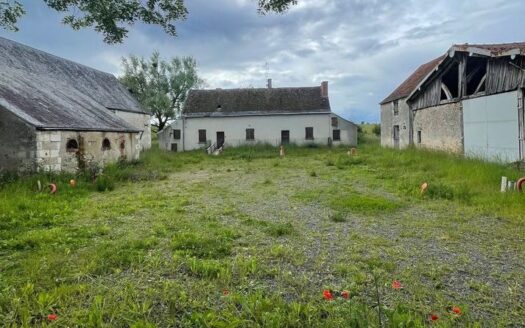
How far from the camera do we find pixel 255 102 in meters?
32.6

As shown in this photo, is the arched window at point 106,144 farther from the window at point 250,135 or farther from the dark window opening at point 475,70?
the window at point 250,135

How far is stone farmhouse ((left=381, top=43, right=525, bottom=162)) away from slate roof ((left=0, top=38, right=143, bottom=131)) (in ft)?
50.3

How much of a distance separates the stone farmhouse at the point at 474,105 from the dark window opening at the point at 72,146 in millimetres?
15400

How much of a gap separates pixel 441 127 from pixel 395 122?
746cm

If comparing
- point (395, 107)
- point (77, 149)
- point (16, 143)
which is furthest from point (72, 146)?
point (395, 107)

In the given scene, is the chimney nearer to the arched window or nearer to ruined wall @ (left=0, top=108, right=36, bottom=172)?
the arched window

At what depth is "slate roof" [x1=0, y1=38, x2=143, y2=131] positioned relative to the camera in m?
12.7

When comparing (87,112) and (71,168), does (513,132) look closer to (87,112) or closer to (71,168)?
(71,168)

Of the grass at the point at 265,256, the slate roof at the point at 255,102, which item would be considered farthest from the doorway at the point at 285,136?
the grass at the point at 265,256

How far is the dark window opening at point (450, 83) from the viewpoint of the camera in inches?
646

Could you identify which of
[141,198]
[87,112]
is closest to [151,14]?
[141,198]

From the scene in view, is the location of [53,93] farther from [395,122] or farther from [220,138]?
[395,122]

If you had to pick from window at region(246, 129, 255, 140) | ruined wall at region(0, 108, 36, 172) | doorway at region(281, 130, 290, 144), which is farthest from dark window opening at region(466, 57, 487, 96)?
window at region(246, 129, 255, 140)

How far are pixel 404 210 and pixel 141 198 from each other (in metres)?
6.63
